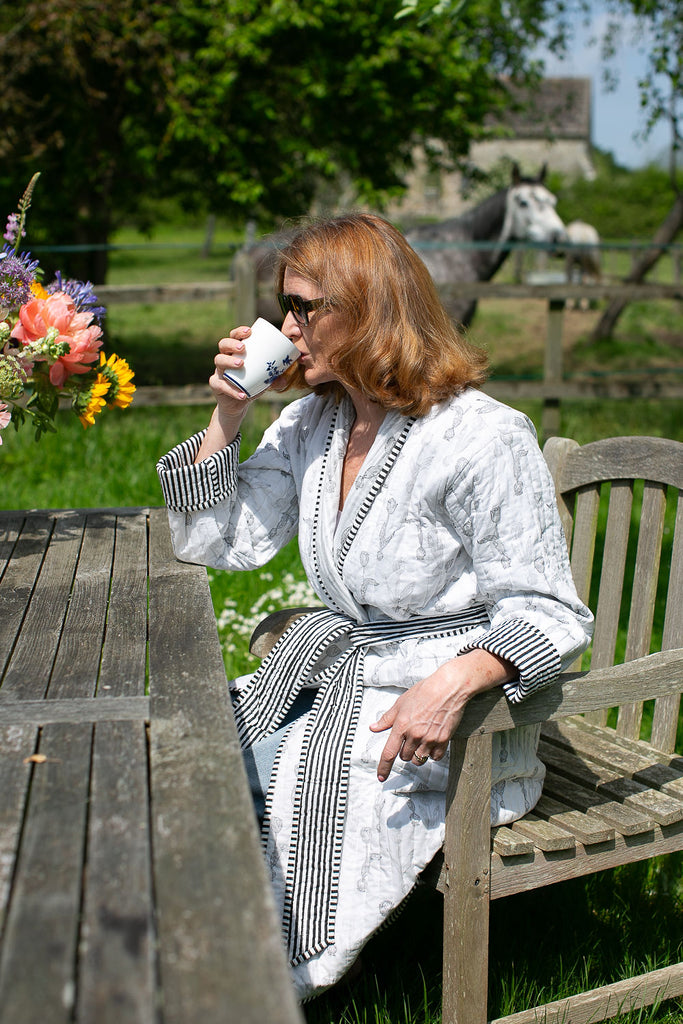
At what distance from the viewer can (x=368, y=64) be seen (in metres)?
8.34

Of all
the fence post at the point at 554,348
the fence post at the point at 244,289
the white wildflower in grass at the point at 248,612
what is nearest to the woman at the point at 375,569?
the white wildflower in grass at the point at 248,612

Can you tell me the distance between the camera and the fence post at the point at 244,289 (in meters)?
6.82

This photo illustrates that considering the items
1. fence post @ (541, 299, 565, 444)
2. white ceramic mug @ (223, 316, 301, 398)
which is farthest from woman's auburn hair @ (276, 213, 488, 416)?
fence post @ (541, 299, 565, 444)

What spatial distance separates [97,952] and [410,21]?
868 cm

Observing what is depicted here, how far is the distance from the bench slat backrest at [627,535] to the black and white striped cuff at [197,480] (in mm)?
842

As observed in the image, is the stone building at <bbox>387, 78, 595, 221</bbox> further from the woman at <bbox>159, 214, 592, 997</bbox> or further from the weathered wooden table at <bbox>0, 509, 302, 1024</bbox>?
the weathered wooden table at <bbox>0, 509, 302, 1024</bbox>

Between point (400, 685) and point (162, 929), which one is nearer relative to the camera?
point (162, 929)

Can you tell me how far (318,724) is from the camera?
192 cm

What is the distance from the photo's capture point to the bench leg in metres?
1.72

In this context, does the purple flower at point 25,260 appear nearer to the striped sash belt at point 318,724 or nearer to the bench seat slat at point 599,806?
Result: the striped sash belt at point 318,724

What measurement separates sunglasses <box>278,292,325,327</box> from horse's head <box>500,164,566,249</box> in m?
6.86

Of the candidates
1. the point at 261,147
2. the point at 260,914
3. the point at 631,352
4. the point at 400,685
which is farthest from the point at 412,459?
the point at 631,352

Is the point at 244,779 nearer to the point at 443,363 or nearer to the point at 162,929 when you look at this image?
the point at 162,929

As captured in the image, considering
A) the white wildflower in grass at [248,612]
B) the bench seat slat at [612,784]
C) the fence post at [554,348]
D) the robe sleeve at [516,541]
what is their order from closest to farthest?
the robe sleeve at [516,541], the bench seat slat at [612,784], the white wildflower in grass at [248,612], the fence post at [554,348]
